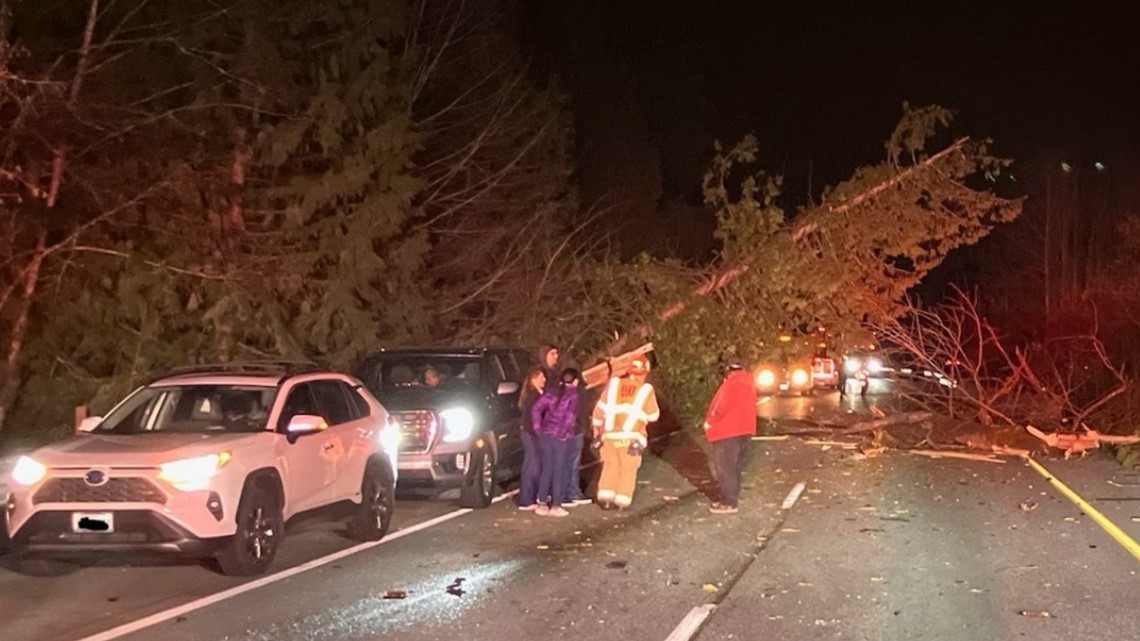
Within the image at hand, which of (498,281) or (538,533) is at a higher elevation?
(498,281)

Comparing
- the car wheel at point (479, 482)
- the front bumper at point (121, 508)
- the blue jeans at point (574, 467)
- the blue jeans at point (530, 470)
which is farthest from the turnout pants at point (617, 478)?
the front bumper at point (121, 508)

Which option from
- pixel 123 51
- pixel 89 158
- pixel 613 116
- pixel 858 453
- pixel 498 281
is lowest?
pixel 858 453

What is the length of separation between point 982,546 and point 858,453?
937cm

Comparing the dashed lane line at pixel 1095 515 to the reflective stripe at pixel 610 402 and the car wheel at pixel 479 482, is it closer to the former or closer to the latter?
the reflective stripe at pixel 610 402

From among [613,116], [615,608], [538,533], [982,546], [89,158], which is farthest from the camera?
[613,116]

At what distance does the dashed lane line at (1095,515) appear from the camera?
37.9ft

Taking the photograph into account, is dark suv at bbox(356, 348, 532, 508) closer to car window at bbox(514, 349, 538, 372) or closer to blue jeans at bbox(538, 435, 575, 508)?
car window at bbox(514, 349, 538, 372)

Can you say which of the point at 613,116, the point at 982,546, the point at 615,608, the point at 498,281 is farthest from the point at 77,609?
the point at 613,116

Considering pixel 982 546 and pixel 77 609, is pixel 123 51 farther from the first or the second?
pixel 982 546

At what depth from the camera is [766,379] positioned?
33.0 metres

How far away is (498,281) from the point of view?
25.7 meters

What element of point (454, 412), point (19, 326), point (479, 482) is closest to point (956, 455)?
point (479, 482)

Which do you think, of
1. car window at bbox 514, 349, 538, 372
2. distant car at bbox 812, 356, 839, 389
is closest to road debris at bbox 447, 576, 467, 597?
car window at bbox 514, 349, 538, 372

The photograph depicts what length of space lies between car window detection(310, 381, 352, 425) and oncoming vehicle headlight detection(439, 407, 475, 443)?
6.64 ft
